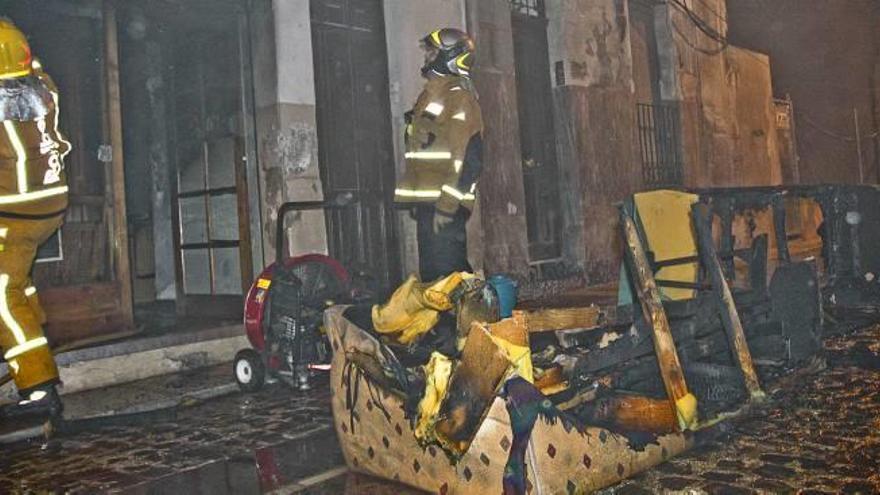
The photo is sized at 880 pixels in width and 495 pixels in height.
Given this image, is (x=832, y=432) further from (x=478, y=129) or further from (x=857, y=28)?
(x=857, y=28)

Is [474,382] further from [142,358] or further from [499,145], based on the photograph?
[499,145]

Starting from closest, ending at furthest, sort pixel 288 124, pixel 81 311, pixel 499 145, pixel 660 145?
pixel 81 311 < pixel 288 124 < pixel 499 145 < pixel 660 145

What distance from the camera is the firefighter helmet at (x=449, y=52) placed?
541 centimetres

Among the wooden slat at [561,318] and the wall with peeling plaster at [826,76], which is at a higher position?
the wall with peeling plaster at [826,76]

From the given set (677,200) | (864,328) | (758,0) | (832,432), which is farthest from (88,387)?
(758,0)

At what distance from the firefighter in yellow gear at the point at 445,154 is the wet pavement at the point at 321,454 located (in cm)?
156

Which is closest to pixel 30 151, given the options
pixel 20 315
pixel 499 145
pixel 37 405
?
pixel 20 315

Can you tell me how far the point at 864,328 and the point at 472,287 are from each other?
524 centimetres

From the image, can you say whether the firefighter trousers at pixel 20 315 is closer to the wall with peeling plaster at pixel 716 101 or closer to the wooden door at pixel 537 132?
the wooden door at pixel 537 132

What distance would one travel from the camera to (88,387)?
591cm

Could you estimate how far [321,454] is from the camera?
4.01 meters

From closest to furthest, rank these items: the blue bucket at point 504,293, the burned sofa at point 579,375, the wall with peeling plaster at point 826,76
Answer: the burned sofa at point 579,375
the blue bucket at point 504,293
the wall with peeling plaster at point 826,76

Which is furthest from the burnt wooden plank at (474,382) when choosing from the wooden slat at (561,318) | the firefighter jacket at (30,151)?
the firefighter jacket at (30,151)

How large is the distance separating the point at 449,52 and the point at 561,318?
9.39ft
